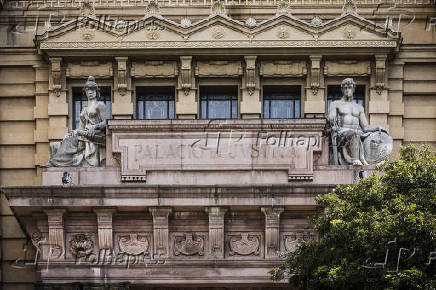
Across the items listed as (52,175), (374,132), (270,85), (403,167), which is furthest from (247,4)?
(403,167)

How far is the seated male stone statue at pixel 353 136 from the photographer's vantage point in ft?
107

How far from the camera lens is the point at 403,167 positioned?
27297 mm

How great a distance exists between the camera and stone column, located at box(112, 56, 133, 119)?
121ft

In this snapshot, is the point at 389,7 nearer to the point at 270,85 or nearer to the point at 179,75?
the point at 270,85

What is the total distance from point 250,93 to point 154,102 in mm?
3181

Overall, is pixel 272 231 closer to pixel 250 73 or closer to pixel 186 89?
pixel 250 73

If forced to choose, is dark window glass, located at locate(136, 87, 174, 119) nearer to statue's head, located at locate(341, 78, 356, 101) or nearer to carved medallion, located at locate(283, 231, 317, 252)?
statue's head, located at locate(341, 78, 356, 101)

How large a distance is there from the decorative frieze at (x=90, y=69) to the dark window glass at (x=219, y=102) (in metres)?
3.09

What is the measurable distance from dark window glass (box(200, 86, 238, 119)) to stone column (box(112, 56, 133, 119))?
237 centimetres

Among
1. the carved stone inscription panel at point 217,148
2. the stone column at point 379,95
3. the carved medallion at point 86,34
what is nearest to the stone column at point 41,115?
the carved medallion at point 86,34

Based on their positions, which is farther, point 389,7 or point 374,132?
point 389,7

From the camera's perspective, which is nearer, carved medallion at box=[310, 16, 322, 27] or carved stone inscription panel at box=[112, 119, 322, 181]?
carved stone inscription panel at box=[112, 119, 322, 181]

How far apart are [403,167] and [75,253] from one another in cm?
980

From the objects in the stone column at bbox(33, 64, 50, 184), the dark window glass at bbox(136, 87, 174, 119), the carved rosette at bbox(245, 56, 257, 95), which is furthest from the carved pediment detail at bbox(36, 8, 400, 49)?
the dark window glass at bbox(136, 87, 174, 119)
